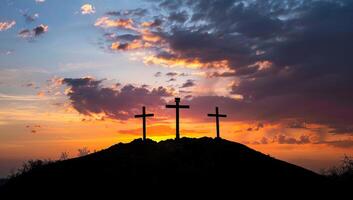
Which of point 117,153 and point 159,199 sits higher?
point 117,153

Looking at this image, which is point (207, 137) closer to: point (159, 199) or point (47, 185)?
point (159, 199)

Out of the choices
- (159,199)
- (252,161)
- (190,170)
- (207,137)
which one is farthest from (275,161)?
(159,199)

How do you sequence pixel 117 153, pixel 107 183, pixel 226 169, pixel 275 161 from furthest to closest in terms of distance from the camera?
1. pixel 275 161
2. pixel 117 153
3. pixel 226 169
4. pixel 107 183

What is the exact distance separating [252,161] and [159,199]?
894 cm

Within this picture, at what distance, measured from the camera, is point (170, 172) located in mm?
26984

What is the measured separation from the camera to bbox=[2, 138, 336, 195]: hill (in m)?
25.6

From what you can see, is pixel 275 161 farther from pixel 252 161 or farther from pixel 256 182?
pixel 256 182

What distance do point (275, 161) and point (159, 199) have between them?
1146 cm

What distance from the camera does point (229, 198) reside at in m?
24.4

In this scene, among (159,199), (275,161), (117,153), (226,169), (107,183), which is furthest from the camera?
(275,161)

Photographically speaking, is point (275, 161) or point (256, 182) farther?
point (275, 161)

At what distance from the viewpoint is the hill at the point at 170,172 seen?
1008 inches

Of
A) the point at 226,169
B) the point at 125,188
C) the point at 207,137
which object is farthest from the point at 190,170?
the point at 207,137

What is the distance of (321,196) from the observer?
86.4 ft
